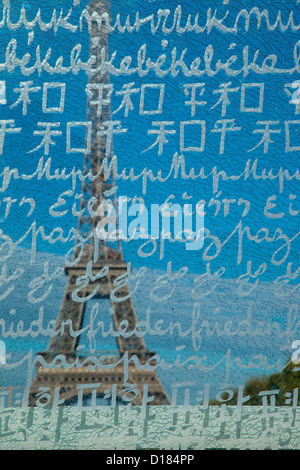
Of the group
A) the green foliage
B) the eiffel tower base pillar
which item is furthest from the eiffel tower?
the green foliage

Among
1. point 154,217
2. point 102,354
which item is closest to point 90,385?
point 102,354

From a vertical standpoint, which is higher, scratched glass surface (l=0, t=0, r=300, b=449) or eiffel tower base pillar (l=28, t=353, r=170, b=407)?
scratched glass surface (l=0, t=0, r=300, b=449)

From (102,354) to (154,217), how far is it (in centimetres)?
86

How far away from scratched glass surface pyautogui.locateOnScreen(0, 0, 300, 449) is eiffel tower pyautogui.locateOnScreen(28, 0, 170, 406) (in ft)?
0.04

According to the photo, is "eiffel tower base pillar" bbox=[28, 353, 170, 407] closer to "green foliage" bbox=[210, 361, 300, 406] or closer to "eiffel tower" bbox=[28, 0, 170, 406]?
"eiffel tower" bbox=[28, 0, 170, 406]

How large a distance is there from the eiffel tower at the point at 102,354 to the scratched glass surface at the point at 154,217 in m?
0.01

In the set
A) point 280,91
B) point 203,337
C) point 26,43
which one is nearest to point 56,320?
point 203,337

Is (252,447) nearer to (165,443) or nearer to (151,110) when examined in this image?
(165,443)

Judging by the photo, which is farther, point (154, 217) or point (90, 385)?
point (154, 217)

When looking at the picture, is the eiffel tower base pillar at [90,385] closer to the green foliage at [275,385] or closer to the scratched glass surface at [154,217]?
the scratched glass surface at [154,217]

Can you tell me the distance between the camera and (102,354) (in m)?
3.44

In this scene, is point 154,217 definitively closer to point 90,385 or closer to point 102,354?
point 102,354

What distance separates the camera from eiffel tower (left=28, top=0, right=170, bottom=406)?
3385 mm

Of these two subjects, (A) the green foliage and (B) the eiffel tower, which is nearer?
(B) the eiffel tower
